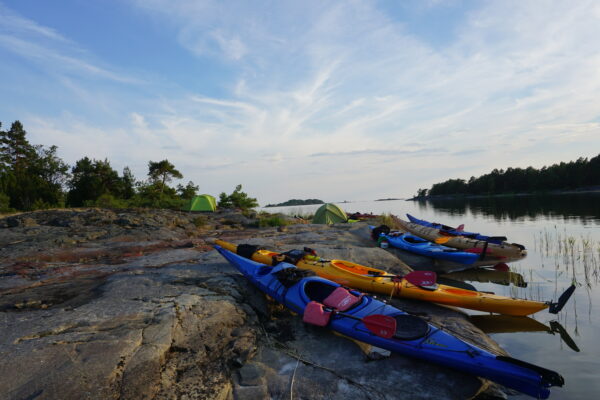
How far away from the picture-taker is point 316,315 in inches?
177

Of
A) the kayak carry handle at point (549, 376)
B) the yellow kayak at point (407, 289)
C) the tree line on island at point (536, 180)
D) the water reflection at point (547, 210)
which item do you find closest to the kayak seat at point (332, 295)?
the yellow kayak at point (407, 289)

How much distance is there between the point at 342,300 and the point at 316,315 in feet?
1.97

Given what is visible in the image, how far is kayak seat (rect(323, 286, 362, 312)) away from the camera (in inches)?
187

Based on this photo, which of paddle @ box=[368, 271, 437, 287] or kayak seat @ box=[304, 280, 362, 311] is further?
paddle @ box=[368, 271, 437, 287]

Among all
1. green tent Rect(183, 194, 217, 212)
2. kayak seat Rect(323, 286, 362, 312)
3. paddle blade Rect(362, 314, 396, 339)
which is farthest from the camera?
green tent Rect(183, 194, 217, 212)

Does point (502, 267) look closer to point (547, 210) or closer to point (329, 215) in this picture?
point (329, 215)

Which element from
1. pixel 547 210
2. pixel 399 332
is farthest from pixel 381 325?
pixel 547 210

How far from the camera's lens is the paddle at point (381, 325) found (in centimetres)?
391

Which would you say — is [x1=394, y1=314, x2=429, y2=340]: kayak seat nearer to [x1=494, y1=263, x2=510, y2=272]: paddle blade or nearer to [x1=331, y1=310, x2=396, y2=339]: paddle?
[x1=331, y1=310, x2=396, y2=339]: paddle

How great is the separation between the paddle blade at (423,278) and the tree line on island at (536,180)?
6598cm

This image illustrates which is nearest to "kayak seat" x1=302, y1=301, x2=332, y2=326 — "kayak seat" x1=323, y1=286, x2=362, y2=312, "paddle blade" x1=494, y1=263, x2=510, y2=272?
"kayak seat" x1=323, y1=286, x2=362, y2=312

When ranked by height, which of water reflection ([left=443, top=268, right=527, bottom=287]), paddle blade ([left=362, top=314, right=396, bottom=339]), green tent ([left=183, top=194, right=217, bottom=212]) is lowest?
water reflection ([left=443, top=268, right=527, bottom=287])

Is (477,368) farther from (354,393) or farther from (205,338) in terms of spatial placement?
(205,338)

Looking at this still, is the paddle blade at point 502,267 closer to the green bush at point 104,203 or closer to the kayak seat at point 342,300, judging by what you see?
the kayak seat at point 342,300
